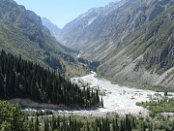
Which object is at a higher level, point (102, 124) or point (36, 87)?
point (36, 87)

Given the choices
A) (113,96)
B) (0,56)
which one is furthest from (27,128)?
(113,96)

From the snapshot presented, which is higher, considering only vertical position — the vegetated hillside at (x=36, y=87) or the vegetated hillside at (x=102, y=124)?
the vegetated hillside at (x=36, y=87)

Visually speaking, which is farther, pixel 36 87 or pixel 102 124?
pixel 36 87

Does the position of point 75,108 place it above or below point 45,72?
below

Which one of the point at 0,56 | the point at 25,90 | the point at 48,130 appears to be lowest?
the point at 48,130

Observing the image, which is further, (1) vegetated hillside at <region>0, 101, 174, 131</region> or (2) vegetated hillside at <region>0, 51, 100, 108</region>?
(2) vegetated hillside at <region>0, 51, 100, 108</region>

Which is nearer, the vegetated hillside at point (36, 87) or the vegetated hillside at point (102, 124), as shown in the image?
the vegetated hillside at point (102, 124)

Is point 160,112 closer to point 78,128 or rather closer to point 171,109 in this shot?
point 171,109

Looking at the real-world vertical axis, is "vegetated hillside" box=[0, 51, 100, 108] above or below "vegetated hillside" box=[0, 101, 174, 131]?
above
